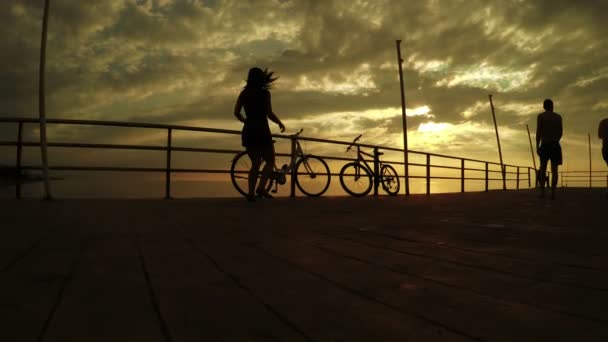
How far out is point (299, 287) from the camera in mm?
1355

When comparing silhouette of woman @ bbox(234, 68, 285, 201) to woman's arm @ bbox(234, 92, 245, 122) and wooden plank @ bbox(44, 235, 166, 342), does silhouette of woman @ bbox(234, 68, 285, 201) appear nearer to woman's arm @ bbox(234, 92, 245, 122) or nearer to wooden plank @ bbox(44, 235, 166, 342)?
woman's arm @ bbox(234, 92, 245, 122)

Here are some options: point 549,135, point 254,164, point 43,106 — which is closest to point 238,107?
point 254,164

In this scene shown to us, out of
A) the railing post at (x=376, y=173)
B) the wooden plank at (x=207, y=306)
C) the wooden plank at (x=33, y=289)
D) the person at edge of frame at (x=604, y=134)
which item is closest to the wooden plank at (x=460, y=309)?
the wooden plank at (x=207, y=306)

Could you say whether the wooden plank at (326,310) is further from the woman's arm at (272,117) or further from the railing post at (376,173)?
the railing post at (376,173)

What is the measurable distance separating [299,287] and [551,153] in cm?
764

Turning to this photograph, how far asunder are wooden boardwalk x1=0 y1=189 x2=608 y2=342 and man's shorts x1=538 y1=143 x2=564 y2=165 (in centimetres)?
557

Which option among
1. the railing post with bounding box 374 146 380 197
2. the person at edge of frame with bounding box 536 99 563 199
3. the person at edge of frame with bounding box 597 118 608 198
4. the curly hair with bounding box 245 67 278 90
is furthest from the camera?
the railing post with bounding box 374 146 380 197

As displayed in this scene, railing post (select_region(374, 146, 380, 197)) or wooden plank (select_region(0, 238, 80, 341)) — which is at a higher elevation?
railing post (select_region(374, 146, 380, 197))

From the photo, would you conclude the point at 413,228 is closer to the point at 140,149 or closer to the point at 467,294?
the point at 467,294

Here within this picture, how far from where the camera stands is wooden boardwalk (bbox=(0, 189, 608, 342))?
986mm

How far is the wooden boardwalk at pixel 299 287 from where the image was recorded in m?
0.99

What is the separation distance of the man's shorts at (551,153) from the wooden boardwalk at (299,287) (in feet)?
18.3

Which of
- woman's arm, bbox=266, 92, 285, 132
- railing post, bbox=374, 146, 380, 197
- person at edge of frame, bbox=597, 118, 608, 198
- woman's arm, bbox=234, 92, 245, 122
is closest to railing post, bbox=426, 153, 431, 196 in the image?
railing post, bbox=374, 146, 380, 197

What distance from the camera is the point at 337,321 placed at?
1.04m
